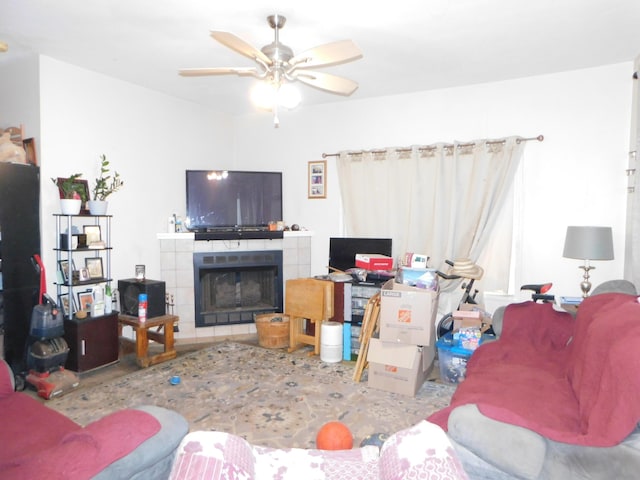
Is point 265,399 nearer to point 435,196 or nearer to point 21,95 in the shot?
point 435,196

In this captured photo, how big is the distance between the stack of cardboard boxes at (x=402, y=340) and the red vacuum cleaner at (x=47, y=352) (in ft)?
7.50

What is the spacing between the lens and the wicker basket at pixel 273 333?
4.10 metres

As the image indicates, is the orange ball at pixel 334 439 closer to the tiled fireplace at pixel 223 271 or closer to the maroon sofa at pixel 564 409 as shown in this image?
the maroon sofa at pixel 564 409

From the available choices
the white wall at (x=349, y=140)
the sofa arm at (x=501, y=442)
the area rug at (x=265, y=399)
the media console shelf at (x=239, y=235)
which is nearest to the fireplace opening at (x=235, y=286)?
the media console shelf at (x=239, y=235)

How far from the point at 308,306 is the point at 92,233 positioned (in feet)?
6.58

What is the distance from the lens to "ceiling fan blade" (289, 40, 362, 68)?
206 centimetres

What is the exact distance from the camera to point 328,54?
84.7 inches

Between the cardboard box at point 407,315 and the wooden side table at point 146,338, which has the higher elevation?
the cardboard box at point 407,315

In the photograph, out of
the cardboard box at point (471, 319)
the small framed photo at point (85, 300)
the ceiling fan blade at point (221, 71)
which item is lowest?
the cardboard box at point (471, 319)

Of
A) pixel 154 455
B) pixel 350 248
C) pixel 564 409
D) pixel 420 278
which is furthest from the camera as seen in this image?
pixel 350 248

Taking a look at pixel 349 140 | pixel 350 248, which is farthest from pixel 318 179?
pixel 350 248

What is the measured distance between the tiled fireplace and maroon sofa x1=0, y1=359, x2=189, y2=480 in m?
2.57

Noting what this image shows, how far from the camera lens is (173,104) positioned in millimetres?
4449

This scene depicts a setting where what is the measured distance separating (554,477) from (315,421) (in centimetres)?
156
